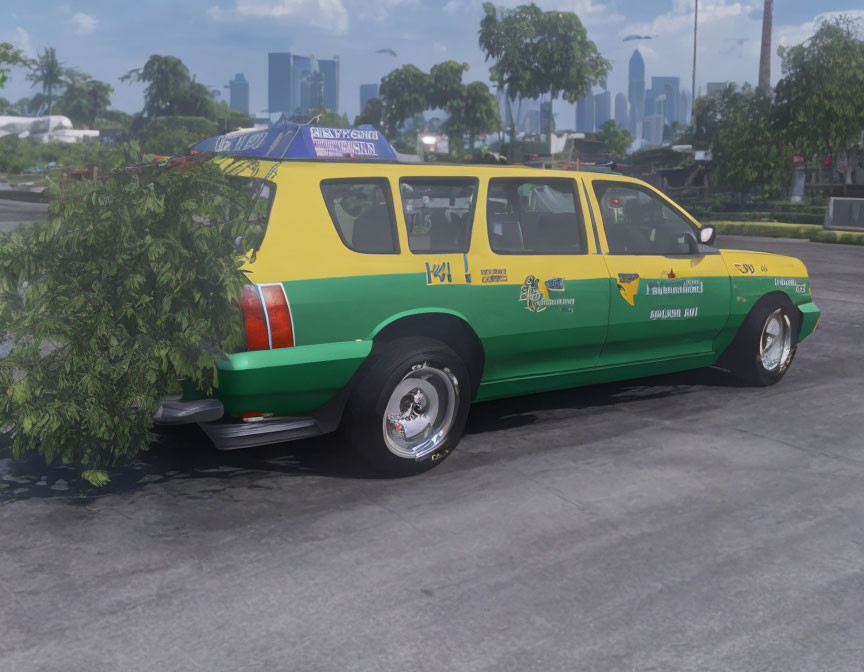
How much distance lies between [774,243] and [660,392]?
2227 cm

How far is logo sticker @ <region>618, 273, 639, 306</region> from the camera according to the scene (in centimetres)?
695

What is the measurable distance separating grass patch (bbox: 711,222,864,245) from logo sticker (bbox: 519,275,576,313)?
928 inches

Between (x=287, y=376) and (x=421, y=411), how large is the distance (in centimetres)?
A: 97

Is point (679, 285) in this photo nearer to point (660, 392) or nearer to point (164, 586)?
point (660, 392)

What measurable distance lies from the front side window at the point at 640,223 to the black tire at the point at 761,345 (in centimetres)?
91

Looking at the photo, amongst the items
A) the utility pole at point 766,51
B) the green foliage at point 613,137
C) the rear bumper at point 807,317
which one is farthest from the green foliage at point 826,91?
the green foliage at point 613,137

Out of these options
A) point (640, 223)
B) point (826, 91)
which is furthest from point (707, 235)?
point (826, 91)

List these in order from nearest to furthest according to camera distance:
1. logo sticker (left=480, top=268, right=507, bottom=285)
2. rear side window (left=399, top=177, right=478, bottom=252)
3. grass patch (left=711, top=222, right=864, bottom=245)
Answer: rear side window (left=399, top=177, right=478, bottom=252)
logo sticker (left=480, top=268, right=507, bottom=285)
grass patch (left=711, top=222, right=864, bottom=245)

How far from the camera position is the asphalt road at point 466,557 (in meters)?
3.85

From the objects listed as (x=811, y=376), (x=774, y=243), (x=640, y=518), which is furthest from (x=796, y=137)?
(x=640, y=518)

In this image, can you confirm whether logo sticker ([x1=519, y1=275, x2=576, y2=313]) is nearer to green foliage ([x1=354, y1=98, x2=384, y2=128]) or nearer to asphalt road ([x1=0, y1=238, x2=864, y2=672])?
asphalt road ([x1=0, y1=238, x2=864, y2=672])

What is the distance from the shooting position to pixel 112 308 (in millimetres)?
5199

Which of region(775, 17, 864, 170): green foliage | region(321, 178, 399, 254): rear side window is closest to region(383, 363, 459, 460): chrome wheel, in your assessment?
region(321, 178, 399, 254): rear side window

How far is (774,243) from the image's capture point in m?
28.8
